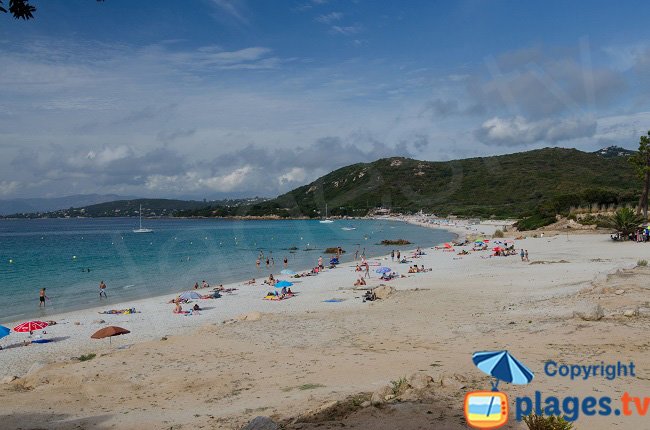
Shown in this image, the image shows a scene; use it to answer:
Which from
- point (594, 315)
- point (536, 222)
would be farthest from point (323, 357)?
point (536, 222)

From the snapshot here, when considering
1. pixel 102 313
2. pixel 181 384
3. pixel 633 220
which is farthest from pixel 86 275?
pixel 633 220

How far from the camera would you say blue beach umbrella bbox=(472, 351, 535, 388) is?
6.06m

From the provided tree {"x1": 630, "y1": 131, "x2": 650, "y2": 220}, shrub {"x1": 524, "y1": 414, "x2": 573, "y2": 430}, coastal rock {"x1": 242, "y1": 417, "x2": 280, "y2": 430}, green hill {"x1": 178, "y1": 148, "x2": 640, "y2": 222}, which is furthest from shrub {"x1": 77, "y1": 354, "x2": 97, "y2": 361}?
green hill {"x1": 178, "y1": 148, "x2": 640, "y2": 222}

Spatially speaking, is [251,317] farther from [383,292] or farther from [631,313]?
[631,313]

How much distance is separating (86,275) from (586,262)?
126ft

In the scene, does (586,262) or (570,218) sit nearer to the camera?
(586,262)

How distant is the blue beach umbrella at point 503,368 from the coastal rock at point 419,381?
2.58 meters

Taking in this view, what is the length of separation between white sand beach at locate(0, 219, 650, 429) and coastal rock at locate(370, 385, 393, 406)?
0.69 feet

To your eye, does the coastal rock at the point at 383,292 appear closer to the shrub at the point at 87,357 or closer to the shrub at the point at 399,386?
the shrub at the point at 87,357

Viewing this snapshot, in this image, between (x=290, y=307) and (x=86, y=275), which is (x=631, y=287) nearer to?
(x=290, y=307)

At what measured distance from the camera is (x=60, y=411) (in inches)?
395

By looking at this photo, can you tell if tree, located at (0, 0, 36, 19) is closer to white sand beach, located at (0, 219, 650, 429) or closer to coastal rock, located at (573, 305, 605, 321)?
white sand beach, located at (0, 219, 650, 429)

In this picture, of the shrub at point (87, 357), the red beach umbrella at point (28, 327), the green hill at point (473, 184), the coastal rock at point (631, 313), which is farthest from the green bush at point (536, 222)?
the shrub at point (87, 357)

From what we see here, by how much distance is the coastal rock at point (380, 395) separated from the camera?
26.5 ft
